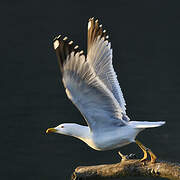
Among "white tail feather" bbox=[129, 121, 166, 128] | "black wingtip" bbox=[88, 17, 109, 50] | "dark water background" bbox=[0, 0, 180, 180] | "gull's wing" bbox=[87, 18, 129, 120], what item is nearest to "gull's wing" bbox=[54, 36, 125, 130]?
"white tail feather" bbox=[129, 121, 166, 128]

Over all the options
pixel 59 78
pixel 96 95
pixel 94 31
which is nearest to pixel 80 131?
pixel 96 95

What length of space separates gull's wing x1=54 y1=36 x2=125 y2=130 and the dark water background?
266 centimetres

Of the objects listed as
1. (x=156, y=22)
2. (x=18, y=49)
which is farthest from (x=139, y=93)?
(x=156, y=22)

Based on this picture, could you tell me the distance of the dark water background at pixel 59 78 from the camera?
837 centimetres

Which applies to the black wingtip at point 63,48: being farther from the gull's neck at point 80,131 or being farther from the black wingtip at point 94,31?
the gull's neck at point 80,131

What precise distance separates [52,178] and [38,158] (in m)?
0.64

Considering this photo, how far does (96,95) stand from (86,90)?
15cm

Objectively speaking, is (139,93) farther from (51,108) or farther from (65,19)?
(65,19)

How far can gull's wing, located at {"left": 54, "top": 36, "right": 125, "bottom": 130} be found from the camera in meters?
4.76

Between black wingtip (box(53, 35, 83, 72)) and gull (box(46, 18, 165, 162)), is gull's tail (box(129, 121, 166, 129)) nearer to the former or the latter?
gull (box(46, 18, 165, 162))

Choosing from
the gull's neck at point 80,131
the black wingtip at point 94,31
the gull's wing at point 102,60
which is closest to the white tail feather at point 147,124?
the gull's wing at point 102,60

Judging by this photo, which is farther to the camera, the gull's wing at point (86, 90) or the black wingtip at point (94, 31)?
the black wingtip at point (94, 31)

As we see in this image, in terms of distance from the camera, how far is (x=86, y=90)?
4.94 m

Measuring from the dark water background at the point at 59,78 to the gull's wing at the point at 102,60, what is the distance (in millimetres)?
2576
